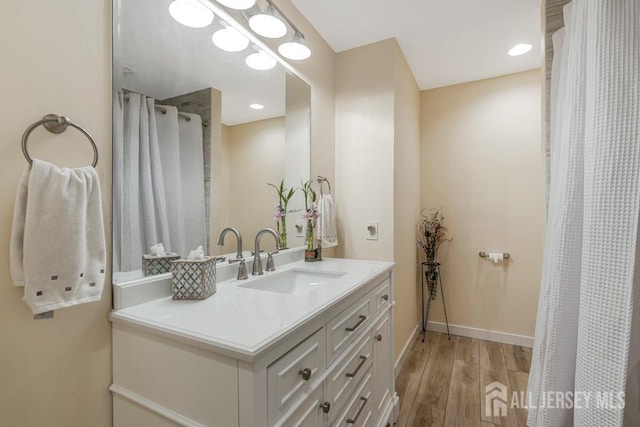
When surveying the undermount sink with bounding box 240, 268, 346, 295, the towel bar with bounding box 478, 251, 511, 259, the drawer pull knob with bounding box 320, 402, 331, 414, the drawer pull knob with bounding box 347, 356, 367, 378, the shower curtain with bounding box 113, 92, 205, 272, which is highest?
the shower curtain with bounding box 113, 92, 205, 272

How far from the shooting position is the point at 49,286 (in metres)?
0.74

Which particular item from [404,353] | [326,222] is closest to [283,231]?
[326,222]

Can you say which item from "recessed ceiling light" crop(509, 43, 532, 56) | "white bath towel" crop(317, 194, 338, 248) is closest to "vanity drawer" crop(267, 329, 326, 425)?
"white bath towel" crop(317, 194, 338, 248)

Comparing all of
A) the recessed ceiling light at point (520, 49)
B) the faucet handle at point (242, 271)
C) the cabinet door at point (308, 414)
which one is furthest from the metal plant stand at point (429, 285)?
the cabinet door at point (308, 414)

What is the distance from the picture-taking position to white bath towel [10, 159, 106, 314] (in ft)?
2.34

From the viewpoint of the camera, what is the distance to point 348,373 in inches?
45.7

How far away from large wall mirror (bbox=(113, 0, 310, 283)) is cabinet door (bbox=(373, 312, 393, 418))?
83 cm

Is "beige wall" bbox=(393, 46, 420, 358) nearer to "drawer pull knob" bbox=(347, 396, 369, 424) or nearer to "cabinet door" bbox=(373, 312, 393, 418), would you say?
"cabinet door" bbox=(373, 312, 393, 418)

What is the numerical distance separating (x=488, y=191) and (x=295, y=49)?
87.8 inches

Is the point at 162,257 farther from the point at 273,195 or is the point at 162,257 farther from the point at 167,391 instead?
the point at 273,195

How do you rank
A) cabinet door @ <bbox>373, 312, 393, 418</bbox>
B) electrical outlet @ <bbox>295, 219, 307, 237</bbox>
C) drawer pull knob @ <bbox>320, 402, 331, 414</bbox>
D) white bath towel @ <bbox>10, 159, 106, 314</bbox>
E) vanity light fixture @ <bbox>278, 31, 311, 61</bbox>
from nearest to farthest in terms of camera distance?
white bath towel @ <bbox>10, 159, 106, 314</bbox>
drawer pull knob @ <bbox>320, 402, 331, 414</bbox>
cabinet door @ <bbox>373, 312, 393, 418</bbox>
vanity light fixture @ <bbox>278, 31, 311, 61</bbox>
electrical outlet @ <bbox>295, 219, 307, 237</bbox>

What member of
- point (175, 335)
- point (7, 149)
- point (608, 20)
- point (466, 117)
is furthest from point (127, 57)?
point (466, 117)

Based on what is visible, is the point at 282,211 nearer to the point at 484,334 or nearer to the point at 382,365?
the point at 382,365

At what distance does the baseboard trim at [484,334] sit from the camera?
2.69m
